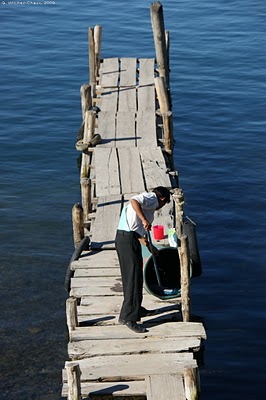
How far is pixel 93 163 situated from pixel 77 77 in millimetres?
14450

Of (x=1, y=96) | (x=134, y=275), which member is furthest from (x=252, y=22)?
(x=134, y=275)

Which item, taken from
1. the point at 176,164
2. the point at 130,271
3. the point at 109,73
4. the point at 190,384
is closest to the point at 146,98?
the point at 109,73

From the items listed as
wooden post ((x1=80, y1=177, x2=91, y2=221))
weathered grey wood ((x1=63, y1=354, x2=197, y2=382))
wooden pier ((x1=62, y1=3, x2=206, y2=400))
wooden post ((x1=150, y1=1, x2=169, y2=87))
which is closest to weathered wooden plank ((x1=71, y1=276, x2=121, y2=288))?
wooden pier ((x1=62, y1=3, x2=206, y2=400))

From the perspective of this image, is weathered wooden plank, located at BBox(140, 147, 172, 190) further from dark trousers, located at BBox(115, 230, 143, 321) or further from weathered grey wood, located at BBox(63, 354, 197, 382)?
weathered grey wood, located at BBox(63, 354, 197, 382)

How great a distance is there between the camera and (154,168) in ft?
63.0

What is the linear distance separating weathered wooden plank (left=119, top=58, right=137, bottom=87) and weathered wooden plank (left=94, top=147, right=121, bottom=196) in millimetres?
4773

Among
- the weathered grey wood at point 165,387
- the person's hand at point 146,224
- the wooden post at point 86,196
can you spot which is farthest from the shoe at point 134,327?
the wooden post at point 86,196

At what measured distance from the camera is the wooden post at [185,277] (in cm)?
1373

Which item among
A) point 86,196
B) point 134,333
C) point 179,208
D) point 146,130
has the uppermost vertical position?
point 146,130

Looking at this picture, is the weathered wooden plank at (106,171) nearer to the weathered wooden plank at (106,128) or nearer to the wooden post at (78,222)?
the weathered wooden plank at (106,128)

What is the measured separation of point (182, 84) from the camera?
3322cm

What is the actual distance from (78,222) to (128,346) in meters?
3.83

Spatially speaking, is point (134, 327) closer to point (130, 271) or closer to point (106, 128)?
point (130, 271)

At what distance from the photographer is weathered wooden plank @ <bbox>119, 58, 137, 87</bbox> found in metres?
24.9
